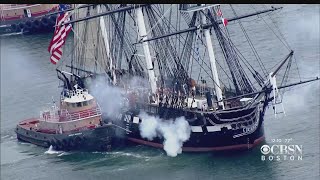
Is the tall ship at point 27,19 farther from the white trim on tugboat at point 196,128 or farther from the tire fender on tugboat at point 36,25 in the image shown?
the white trim on tugboat at point 196,128

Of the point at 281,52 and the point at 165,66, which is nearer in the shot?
the point at 165,66

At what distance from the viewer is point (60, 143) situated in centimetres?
5303

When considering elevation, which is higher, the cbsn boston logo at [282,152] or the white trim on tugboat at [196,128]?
the white trim on tugboat at [196,128]

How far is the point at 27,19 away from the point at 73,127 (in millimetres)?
35942

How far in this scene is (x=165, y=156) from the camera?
163 feet

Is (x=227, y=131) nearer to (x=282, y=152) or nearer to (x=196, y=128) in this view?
(x=196, y=128)

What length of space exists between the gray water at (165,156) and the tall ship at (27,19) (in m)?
20.0

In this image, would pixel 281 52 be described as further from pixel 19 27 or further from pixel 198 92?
pixel 19 27

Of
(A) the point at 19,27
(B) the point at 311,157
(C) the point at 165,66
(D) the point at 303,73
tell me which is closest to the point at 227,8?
(A) the point at 19,27

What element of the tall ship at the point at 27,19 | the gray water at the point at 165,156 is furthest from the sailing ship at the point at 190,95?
the tall ship at the point at 27,19

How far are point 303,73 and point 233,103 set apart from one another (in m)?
9.68

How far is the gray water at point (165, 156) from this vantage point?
46.6 m

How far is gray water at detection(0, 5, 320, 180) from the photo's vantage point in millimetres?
46562

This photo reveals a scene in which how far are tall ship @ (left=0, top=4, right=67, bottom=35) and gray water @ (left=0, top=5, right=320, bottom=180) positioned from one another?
2001 centimetres
